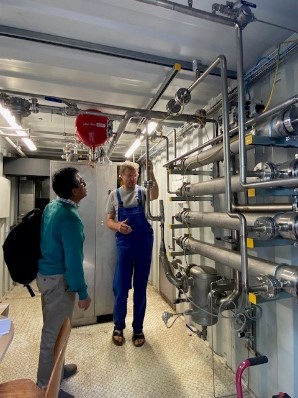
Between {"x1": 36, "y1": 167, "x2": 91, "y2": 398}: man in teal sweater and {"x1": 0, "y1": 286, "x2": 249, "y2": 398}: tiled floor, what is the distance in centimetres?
49

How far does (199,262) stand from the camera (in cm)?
245

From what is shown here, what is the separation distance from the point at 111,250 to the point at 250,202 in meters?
1.71

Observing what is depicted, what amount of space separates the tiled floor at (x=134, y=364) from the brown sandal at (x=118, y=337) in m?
0.04

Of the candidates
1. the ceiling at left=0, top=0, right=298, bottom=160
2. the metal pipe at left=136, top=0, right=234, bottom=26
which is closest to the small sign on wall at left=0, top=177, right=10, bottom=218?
the ceiling at left=0, top=0, right=298, bottom=160

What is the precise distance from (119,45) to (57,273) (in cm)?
155

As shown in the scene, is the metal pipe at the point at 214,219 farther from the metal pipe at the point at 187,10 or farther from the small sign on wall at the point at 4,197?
the small sign on wall at the point at 4,197

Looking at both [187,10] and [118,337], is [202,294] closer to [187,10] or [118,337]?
[118,337]

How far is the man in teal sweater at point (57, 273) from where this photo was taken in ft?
5.06

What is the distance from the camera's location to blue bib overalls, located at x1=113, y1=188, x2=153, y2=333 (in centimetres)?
235

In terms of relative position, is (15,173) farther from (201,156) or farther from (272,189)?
(272,189)

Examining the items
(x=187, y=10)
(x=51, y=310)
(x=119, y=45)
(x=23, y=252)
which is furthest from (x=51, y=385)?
(x=119, y=45)

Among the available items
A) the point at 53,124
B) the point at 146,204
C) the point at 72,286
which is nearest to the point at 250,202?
the point at 146,204

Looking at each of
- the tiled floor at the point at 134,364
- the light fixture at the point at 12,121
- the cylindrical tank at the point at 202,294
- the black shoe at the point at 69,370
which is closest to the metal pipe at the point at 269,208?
the cylindrical tank at the point at 202,294

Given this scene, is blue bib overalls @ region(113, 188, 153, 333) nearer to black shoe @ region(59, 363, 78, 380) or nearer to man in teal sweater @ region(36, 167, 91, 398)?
black shoe @ region(59, 363, 78, 380)
